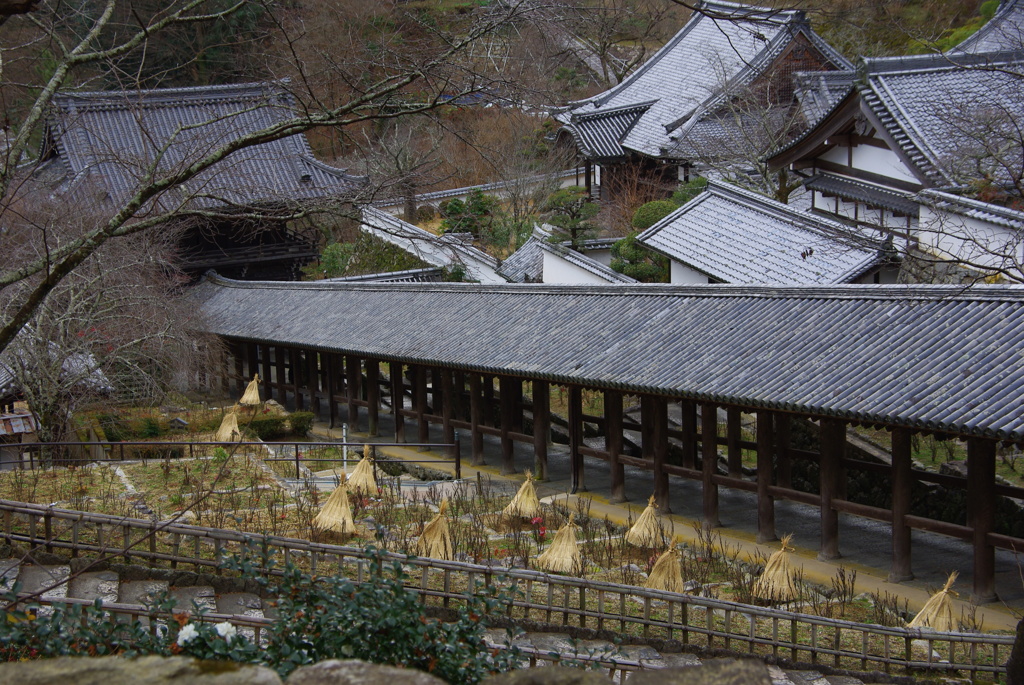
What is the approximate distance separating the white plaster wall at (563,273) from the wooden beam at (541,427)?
8.04 metres

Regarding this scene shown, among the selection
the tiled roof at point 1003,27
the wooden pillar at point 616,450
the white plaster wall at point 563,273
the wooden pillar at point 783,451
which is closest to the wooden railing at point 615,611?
the wooden pillar at point 783,451

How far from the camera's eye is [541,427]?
19.1 m

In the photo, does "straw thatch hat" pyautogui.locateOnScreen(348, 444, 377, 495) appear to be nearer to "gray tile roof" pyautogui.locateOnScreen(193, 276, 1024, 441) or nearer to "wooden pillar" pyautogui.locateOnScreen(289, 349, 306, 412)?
"gray tile roof" pyautogui.locateOnScreen(193, 276, 1024, 441)

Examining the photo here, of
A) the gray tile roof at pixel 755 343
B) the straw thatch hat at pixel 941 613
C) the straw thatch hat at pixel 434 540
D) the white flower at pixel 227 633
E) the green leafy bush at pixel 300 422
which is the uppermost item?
the white flower at pixel 227 633

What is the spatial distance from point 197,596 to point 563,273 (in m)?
19.4

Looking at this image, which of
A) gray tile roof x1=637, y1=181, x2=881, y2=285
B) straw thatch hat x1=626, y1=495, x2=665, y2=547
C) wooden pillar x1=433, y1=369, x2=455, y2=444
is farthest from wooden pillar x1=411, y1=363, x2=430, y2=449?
straw thatch hat x1=626, y1=495, x2=665, y2=547

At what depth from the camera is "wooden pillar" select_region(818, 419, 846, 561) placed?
14062 mm

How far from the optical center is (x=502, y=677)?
4.17 metres

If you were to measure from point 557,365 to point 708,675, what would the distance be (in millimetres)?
13481

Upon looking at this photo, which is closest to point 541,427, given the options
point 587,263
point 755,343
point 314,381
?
point 755,343

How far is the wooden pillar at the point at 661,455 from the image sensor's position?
53.8 ft

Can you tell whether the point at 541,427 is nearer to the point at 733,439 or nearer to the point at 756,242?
the point at 733,439

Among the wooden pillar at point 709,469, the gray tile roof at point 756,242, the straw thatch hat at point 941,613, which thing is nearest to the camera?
the straw thatch hat at point 941,613

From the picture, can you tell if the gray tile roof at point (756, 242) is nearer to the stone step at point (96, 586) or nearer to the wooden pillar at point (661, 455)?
the wooden pillar at point (661, 455)
